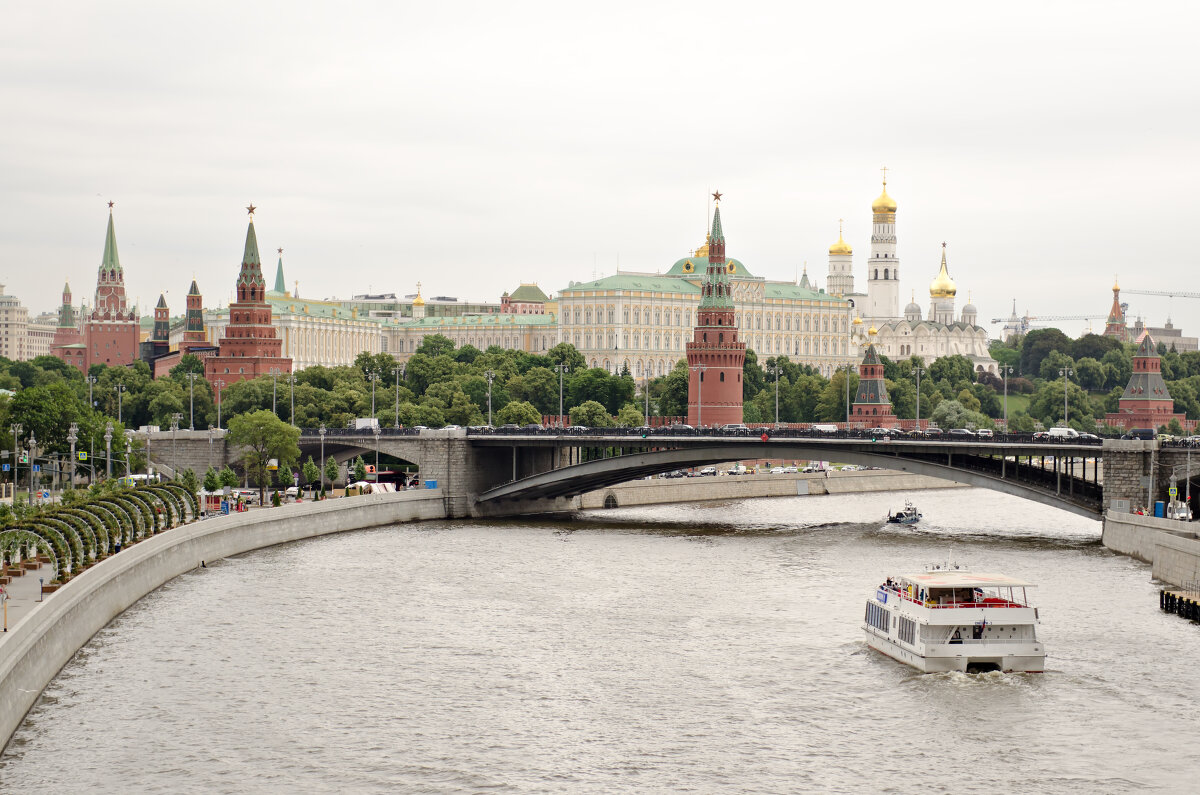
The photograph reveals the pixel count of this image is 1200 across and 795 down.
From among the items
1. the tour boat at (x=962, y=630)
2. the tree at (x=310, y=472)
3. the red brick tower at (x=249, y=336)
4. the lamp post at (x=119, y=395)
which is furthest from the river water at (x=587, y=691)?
the red brick tower at (x=249, y=336)

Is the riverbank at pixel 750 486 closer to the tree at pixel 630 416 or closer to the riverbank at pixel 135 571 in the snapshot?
the riverbank at pixel 135 571

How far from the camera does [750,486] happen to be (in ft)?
358

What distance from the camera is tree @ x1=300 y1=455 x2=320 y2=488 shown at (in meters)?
93.9

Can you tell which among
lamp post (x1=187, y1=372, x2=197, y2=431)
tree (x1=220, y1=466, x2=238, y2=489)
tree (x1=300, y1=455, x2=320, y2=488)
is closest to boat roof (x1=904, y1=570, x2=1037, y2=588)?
tree (x1=220, y1=466, x2=238, y2=489)

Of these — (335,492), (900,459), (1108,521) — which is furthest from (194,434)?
(1108,521)

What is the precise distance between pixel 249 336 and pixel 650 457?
267ft

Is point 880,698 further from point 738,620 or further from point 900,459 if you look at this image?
point 900,459

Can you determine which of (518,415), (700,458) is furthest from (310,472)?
(518,415)

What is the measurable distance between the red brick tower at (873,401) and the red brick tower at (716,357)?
19.0m

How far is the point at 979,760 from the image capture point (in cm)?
3553

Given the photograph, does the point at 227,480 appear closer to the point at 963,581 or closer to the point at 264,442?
the point at 264,442

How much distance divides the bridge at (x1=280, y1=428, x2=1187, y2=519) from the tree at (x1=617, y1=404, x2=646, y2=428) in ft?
120

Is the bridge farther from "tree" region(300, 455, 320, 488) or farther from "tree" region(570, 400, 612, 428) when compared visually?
"tree" region(570, 400, 612, 428)

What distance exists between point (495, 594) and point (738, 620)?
30.4 ft
